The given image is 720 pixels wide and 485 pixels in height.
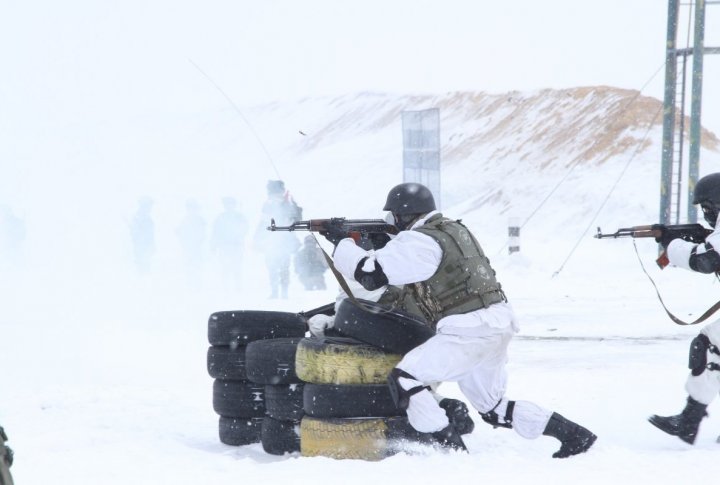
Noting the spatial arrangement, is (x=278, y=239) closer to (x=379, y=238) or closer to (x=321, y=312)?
(x=321, y=312)

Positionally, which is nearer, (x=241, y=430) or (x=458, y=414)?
(x=458, y=414)

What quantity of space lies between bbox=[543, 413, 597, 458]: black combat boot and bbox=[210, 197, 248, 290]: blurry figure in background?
12677mm

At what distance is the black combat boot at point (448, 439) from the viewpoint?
6.24 meters

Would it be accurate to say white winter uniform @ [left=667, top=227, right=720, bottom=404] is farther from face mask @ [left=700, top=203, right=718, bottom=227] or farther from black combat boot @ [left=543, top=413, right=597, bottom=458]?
black combat boot @ [left=543, top=413, right=597, bottom=458]

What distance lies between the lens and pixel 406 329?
21.2 ft

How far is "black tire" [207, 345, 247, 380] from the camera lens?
7.25 m

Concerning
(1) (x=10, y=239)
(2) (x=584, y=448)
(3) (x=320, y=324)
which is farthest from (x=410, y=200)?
(1) (x=10, y=239)

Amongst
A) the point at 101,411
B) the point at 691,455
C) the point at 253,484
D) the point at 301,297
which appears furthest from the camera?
the point at 301,297

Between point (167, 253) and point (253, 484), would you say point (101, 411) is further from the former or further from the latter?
point (167, 253)

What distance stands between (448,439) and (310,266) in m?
13.1

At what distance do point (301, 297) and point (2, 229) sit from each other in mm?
6248

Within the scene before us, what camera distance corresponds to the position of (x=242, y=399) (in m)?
7.24

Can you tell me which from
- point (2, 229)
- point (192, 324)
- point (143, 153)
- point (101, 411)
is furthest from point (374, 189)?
point (101, 411)

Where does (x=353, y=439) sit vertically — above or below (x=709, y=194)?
below
